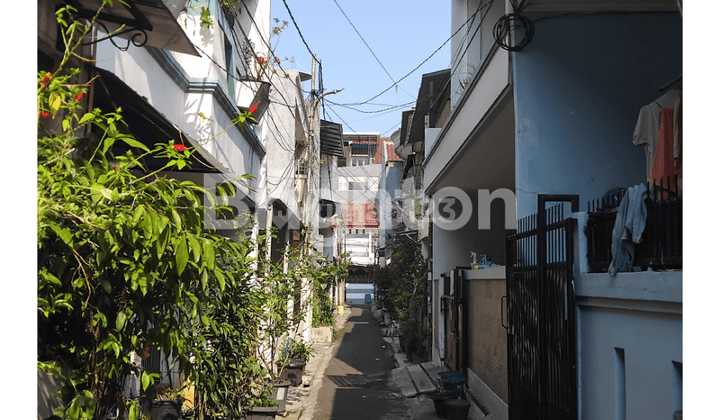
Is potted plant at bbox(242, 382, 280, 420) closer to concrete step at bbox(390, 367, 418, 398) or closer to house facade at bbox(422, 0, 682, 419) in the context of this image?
house facade at bbox(422, 0, 682, 419)

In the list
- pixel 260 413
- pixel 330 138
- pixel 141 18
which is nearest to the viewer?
pixel 141 18

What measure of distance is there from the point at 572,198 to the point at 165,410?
196 inches

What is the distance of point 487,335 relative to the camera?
11.2 metres

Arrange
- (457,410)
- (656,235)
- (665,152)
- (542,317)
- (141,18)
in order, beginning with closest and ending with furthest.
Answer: (656,235)
(141,18)
(665,152)
(542,317)
(457,410)

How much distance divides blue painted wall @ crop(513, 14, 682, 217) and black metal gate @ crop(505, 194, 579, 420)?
108cm

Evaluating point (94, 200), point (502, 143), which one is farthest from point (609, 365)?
point (502, 143)

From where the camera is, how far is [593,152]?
7.79 m

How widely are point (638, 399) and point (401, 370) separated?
12519 mm

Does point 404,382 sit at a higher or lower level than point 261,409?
lower

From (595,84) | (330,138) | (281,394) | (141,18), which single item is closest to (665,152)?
(595,84)

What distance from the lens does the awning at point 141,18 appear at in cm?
436

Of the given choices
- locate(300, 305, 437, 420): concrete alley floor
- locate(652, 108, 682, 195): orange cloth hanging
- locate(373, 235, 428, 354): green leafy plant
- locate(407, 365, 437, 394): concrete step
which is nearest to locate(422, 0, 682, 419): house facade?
locate(652, 108, 682, 195): orange cloth hanging

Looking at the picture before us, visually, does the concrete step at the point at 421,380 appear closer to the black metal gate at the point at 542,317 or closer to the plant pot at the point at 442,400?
the plant pot at the point at 442,400

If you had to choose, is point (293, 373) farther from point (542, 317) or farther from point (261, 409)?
point (542, 317)
